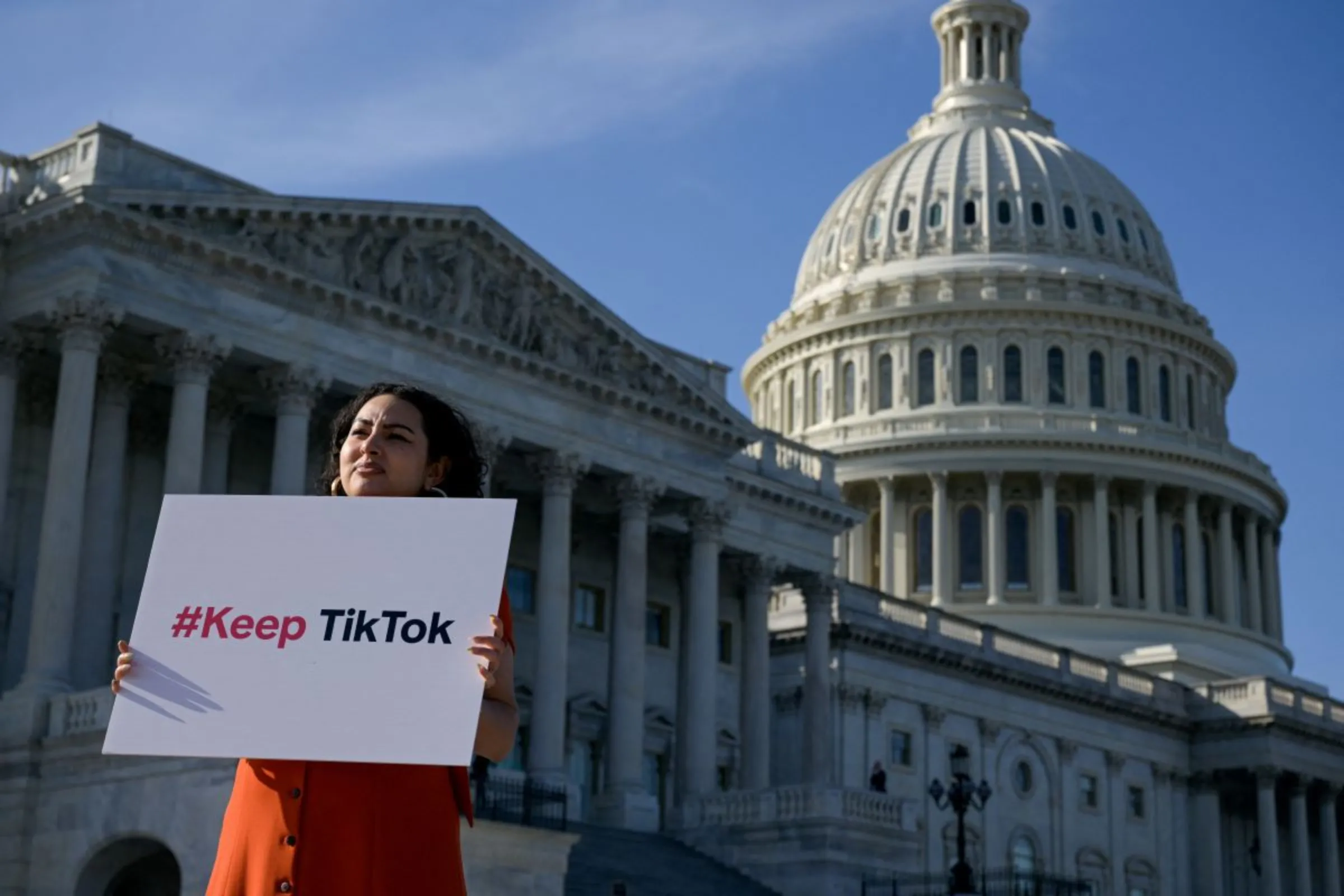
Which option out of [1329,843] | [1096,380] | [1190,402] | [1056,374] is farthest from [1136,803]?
[1190,402]

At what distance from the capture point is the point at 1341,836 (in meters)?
92.1

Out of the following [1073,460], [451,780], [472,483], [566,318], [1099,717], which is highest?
[1073,460]

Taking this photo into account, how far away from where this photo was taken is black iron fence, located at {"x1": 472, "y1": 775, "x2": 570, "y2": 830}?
43.1 meters

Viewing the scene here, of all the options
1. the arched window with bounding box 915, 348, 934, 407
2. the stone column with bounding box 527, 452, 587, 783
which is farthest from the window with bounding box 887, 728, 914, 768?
the arched window with bounding box 915, 348, 934, 407

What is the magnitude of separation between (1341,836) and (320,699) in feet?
302

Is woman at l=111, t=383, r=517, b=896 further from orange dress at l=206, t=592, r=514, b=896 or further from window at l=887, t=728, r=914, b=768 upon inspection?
window at l=887, t=728, r=914, b=768

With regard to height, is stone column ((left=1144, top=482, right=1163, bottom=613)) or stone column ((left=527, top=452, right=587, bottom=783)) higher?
stone column ((left=1144, top=482, right=1163, bottom=613))

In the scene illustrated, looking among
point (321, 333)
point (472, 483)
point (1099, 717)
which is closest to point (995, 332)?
point (1099, 717)

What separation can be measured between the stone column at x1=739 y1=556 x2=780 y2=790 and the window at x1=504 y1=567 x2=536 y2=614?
6.02 metres

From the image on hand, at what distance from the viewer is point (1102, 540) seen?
10006cm

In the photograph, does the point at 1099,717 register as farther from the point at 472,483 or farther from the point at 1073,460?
the point at 472,483

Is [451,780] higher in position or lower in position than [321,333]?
lower

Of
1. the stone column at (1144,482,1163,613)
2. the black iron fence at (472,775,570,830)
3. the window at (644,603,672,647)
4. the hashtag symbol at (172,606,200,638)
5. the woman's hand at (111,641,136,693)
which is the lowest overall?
the woman's hand at (111,641,136,693)

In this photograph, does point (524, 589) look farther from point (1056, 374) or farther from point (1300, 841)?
point (1056, 374)
